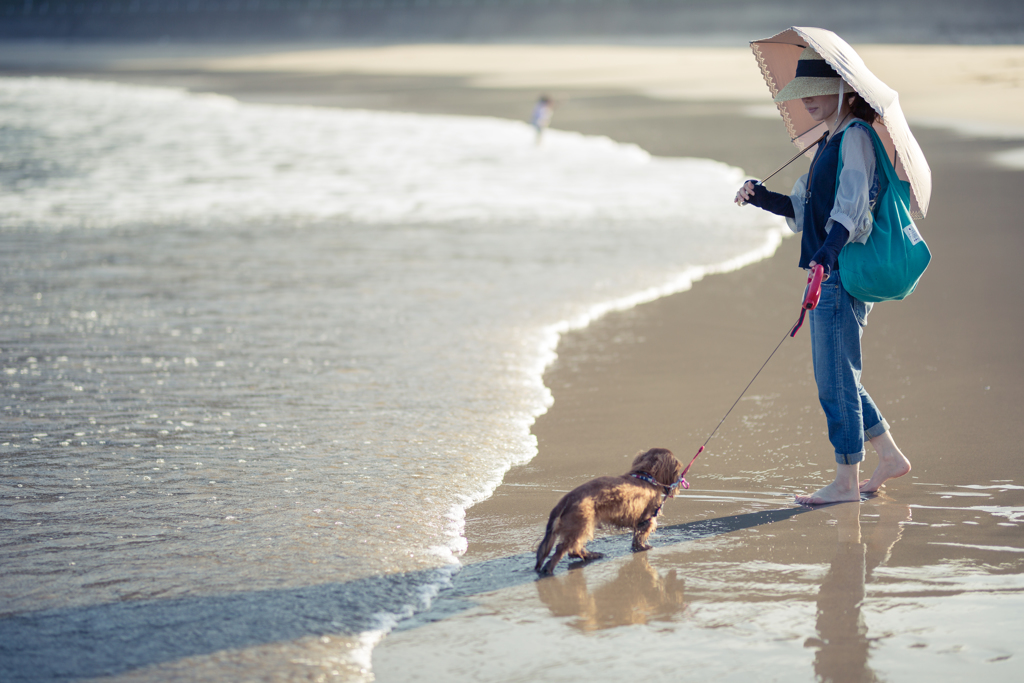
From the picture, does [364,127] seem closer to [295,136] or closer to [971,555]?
[295,136]

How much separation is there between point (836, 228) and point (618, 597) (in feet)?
5.10

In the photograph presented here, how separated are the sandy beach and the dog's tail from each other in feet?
0.32

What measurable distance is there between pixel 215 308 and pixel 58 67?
56.9 meters

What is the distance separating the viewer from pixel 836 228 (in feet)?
12.1

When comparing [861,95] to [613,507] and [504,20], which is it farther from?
[504,20]

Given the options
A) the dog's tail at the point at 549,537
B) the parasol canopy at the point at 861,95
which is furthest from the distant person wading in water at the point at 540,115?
the dog's tail at the point at 549,537

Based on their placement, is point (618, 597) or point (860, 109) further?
point (860, 109)

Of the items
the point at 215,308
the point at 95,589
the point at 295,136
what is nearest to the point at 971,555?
the point at 95,589

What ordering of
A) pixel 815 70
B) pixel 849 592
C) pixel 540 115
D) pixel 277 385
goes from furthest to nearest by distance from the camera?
pixel 540 115 → pixel 277 385 → pixel 815 70 → pixel 849 592

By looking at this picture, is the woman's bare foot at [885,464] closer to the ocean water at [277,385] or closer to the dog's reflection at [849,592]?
the dog's reflection at [849,592]

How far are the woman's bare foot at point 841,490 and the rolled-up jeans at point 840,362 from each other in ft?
0.14

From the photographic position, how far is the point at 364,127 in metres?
25.8

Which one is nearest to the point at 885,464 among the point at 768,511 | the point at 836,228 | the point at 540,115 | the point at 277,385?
the point at 768,511

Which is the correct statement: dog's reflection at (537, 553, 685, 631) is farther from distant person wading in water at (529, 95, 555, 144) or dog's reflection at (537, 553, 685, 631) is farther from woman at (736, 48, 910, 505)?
distant person wading in water at (529, 95, 555, 144)
